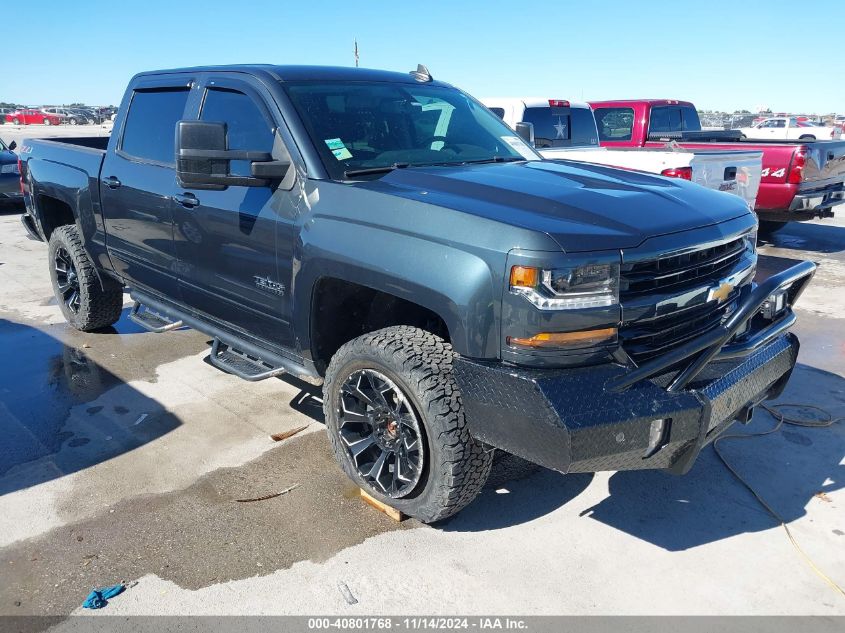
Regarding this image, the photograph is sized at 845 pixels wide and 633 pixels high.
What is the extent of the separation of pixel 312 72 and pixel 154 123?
134cm

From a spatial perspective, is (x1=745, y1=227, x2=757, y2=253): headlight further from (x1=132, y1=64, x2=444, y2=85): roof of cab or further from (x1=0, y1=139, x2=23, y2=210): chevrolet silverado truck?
(x1=0, y1=139, x2=23, y2=210): chevrolet silverado truck

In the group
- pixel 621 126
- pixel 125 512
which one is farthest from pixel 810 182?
pixel 125 512

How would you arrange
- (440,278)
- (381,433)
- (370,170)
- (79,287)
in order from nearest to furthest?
(440,278) < (381,433) < (370,170) < (79,287)

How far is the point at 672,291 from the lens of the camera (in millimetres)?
2754

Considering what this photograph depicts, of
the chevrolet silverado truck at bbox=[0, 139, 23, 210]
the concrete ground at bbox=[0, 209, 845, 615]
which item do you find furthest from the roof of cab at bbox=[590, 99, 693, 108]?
the chevrolet silverado truck at bbox=[0, 139, 23, 210]

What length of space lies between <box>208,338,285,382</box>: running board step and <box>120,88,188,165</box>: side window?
1.20 metres

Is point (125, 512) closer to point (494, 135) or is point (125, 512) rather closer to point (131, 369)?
point (131, 369)

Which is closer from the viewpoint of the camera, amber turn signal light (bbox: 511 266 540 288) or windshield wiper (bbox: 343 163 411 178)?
amber turn signal light (bbox: 511 266 540 288)

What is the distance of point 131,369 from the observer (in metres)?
5.16

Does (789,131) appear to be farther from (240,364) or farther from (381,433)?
(381,433)

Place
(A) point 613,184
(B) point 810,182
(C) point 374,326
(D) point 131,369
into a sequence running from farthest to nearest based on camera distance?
(B) point 810,182 < (D) point 131,369 < (C) point 374,326 < (A) point 613,184

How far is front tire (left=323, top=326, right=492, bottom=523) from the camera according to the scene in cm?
280

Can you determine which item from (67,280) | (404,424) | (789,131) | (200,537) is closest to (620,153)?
(404,424)

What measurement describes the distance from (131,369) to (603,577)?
3.77m
